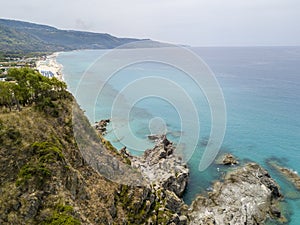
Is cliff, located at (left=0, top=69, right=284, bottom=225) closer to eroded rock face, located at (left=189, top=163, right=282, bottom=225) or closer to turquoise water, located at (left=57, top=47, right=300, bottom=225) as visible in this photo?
eroded rock face, located at (left=189, top=163, right=282, bottom=225)

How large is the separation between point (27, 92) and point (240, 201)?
30760 millimetres

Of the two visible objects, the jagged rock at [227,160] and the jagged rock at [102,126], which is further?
the jagged rock at [102,126]

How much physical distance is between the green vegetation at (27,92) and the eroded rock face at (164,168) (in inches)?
649

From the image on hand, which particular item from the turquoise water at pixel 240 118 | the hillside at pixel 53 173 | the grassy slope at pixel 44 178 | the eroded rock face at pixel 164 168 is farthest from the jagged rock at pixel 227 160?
the grassy slope at pixel 44 178

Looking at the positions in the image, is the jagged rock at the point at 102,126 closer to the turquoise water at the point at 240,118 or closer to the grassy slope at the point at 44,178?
the turquoise water at the point at 240,118

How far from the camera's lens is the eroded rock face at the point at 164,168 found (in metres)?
37.9

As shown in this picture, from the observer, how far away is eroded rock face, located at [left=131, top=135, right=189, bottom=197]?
3794cm

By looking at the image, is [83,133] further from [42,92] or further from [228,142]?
[228,142]

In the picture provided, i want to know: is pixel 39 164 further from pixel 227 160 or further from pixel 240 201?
pixel 227 160

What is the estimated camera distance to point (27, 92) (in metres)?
31.3

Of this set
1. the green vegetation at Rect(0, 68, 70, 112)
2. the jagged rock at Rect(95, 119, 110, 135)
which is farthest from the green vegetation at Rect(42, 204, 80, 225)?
the jagged rock at Rect(95, 119, 110, 135)

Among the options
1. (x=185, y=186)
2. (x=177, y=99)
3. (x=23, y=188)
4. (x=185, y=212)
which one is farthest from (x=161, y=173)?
(x=177, y=99)

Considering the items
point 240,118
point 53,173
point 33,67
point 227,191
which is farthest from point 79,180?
point 33,67

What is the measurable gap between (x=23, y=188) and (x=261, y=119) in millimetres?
67259
